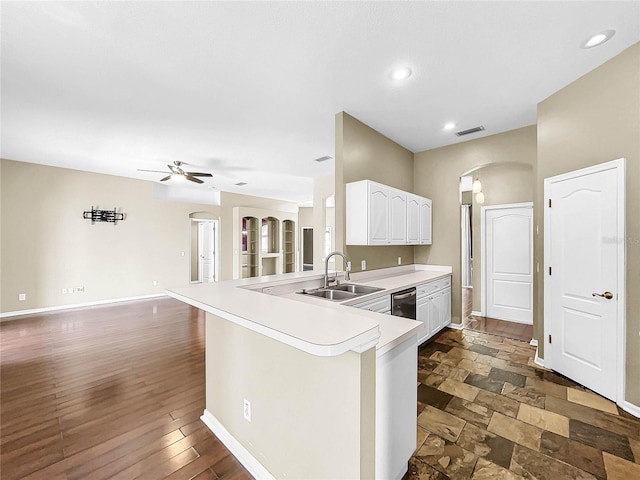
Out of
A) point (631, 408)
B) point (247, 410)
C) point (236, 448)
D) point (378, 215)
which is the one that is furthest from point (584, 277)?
point (236, 448)

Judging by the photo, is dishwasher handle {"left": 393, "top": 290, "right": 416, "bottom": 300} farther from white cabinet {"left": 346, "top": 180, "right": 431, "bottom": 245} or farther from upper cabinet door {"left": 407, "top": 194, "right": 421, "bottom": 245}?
upper cabinet door {"left": 407, "top": 194, "right": 421, "bottom": 245}

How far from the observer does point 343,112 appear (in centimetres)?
324

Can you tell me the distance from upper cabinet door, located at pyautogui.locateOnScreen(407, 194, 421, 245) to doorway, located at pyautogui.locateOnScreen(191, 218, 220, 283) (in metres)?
6.20

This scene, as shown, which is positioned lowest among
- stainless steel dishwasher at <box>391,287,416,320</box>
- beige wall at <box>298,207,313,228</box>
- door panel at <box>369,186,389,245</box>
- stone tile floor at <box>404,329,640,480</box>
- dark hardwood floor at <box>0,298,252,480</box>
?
dark hardwood floor at <box>0,298,252,480</box>

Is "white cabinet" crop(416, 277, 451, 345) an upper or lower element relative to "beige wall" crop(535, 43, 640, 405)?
lower

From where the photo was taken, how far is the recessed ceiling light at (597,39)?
2.02 metres

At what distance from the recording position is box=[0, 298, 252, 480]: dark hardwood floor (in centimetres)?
171

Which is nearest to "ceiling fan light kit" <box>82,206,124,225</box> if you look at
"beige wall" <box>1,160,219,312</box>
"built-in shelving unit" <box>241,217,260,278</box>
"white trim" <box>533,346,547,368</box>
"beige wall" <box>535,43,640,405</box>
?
"beige wall" <box>1,160,219,312</box>

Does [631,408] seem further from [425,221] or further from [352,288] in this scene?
[425,221]

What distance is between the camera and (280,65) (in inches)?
92.2

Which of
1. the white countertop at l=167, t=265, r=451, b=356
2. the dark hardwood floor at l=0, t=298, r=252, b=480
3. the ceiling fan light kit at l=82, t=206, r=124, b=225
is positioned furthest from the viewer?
the ceiling fan light kit at l=82, t=206, r=124, b=225

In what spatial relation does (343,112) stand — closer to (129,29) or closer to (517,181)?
(129,29)

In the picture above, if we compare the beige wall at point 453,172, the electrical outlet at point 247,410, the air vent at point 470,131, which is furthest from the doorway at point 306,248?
the electrical outlet at point 247,410

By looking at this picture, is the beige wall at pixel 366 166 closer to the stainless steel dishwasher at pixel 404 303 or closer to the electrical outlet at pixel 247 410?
the stainless steel dishwasher at pixel 404 303
